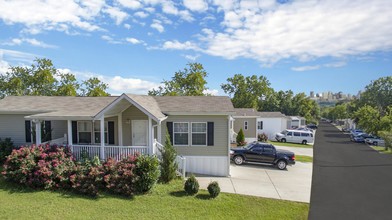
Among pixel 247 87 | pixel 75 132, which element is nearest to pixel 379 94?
pixel 247 87

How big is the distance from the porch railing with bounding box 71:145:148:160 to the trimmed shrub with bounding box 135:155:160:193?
212cm

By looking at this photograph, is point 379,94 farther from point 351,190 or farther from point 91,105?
point 91,105

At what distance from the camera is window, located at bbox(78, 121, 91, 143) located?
56.0 feet

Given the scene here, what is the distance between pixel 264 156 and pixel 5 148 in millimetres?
17171

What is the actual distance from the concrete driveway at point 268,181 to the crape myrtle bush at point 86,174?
10.9ft

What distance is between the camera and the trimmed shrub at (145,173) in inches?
463

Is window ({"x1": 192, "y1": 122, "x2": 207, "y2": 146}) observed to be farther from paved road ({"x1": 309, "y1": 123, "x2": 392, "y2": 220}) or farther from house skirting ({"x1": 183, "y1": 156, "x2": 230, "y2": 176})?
paved road ({"x1": 309, "y1": 123, "x2": 392, "y2": 220})

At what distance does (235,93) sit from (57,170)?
6054 cm

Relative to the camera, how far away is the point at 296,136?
37.2 m

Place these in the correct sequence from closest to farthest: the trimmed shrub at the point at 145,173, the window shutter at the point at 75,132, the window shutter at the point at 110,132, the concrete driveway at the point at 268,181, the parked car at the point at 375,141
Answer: the trimmed shrub at the point at 145,173 → the concrete driveway at the point at 268,181 → the window shutter at the point at 110,132 → the window shutter at the point at 75,132 → the parked car at the point at 375,141

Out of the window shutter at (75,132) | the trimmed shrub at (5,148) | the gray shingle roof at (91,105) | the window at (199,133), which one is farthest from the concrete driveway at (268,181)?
the trimmed shrub at (5,148)

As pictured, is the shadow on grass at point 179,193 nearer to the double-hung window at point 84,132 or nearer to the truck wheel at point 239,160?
the double-hung window at point 84,132

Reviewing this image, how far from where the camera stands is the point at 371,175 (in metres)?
17.8

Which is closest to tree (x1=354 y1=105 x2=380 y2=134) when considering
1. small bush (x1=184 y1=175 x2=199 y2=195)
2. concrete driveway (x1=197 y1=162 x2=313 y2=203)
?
Answer: concrete driveway (x1=197 y1=162 x2=313 y2=203)
